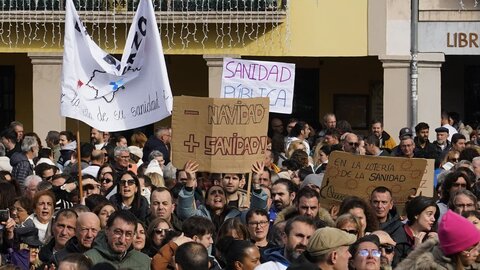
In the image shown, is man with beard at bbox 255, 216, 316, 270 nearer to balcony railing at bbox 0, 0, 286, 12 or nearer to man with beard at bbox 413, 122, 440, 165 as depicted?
man with beard at bbox 413, 122, 440, 165

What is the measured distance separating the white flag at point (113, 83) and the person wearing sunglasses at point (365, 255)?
6.01m

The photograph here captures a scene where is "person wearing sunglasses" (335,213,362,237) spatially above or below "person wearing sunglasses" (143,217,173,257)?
above

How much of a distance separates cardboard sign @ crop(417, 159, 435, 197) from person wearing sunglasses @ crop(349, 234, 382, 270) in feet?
18.1

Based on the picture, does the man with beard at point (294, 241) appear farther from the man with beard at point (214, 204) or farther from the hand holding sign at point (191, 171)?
the hand holding sign at point (191, 171)

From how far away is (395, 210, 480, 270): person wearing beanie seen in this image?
29.7 feet

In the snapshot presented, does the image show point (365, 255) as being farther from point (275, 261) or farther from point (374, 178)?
point (374, 178)

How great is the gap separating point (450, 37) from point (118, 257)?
1623 cm


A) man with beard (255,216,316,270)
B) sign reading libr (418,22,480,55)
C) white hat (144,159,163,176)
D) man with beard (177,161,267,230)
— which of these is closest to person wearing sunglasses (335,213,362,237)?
man with beard (255,216,316,270)

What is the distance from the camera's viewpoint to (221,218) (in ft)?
48.5

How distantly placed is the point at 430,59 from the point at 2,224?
1476cm

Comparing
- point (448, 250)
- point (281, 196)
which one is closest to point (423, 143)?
point (281, 196)

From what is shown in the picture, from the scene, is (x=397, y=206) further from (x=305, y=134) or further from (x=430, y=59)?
(x=430, y=59)

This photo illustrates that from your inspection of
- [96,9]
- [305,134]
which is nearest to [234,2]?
[96,9]

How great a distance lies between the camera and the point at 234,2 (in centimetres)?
2781
